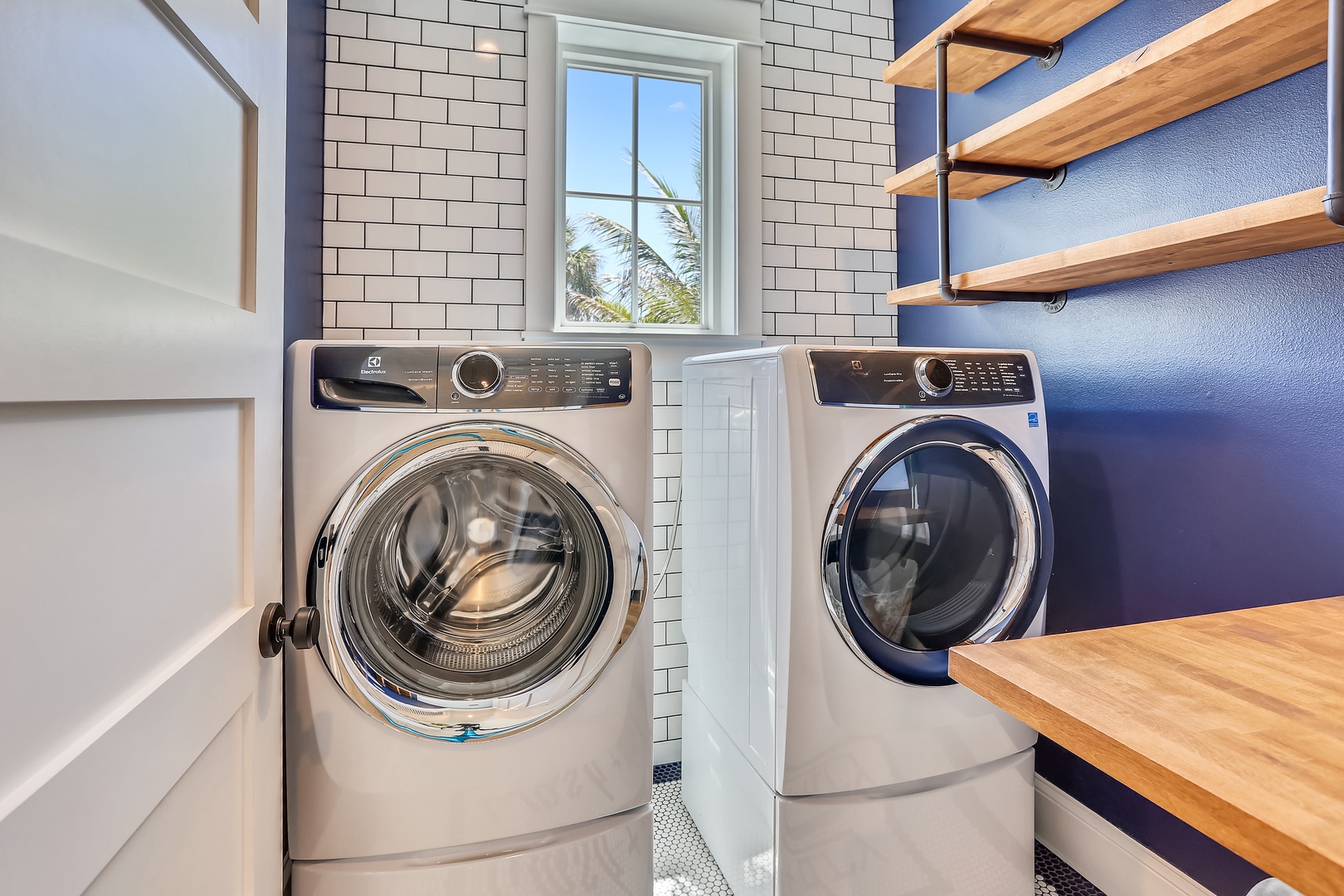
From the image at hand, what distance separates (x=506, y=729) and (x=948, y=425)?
1.04m

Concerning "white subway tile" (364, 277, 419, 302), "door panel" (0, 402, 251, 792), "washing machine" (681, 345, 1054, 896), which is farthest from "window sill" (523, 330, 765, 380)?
"door panel" (0, 402, 251, 792)

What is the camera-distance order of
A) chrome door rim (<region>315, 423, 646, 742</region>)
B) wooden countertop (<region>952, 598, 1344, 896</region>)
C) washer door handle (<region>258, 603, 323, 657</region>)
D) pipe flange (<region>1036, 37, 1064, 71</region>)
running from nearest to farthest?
1. wooden countertop (<region>952, 598, 1344, 896</region>)
2. washer door handle (<region>258, 603, 323, 657</region>)
3. chrome door rim (<region>315, 423, 646, 742</region>)
4. pipe flange (<region>1036, 37, 1064, 71</region>)

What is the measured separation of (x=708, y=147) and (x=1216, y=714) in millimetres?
2130

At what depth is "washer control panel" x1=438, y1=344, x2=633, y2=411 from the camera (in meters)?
1.20

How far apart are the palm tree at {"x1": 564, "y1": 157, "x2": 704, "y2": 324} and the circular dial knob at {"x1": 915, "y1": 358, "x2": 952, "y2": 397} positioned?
41.3 inches

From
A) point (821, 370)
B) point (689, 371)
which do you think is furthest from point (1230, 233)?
point (689, 371)

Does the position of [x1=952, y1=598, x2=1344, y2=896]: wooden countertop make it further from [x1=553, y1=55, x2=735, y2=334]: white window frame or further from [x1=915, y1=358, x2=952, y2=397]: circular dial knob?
[x1=553, y1=55, x2=735, y2=334]: white window frame

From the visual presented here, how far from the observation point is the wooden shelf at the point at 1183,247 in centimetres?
102

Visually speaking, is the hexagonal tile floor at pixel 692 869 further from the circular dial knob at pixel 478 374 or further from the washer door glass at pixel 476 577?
the circular dial knob at pixel 478 374

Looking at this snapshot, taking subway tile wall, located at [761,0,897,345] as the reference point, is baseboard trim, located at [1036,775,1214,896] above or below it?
below

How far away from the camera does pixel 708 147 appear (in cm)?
226

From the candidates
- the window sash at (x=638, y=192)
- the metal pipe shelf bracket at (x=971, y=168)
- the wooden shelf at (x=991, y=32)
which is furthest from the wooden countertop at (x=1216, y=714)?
the window sash at (x=638, y=192)

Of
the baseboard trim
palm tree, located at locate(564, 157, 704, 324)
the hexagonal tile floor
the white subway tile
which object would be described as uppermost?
palm tree, located at locate(564, 157, 704, 324)

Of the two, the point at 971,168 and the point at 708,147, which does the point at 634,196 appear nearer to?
the point at 708,147
